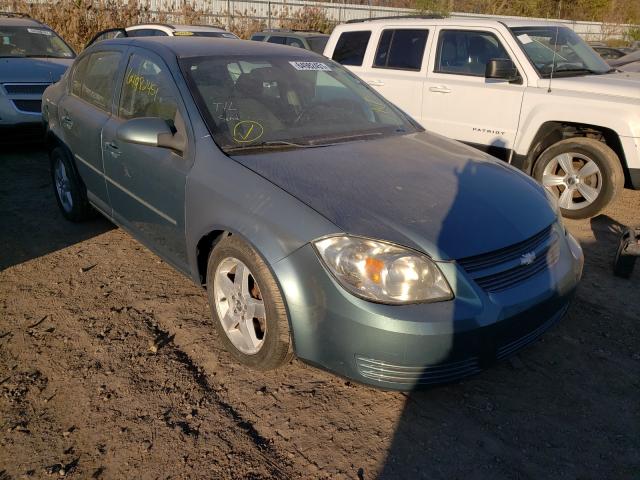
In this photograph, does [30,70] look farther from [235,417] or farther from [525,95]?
[235,417]

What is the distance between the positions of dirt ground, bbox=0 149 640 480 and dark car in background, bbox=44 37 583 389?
0.30 meters

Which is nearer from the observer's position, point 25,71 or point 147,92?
point 147,92

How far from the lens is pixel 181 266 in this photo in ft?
11.1

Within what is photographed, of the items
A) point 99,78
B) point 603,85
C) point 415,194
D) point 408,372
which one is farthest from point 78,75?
point 603,85

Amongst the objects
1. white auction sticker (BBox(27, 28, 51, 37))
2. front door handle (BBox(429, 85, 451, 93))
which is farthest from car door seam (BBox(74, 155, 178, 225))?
white auction sticker (BBox(27, 28, 51, 37))

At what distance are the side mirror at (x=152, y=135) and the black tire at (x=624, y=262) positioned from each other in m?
3.24

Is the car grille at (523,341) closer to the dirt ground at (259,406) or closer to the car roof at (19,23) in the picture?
the dirt ground at (259,406)

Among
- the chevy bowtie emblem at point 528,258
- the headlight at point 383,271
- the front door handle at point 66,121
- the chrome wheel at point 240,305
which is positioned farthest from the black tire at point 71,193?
the chevy bowtie emblem at point 528,258

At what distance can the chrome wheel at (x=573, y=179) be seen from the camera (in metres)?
5.36

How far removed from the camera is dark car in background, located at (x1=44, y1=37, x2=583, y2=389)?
7.79 ft

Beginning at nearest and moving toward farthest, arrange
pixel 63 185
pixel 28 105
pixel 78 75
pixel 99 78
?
pixel 99 78, pixel 78 75, pixel 63 185, pixel 28 105

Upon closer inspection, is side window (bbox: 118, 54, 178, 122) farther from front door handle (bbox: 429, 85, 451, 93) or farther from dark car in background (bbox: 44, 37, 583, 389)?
front door handle (bbox: 429, 85, 451, 93)

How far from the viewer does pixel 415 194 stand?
2.78 metres

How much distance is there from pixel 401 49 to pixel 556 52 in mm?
1782
